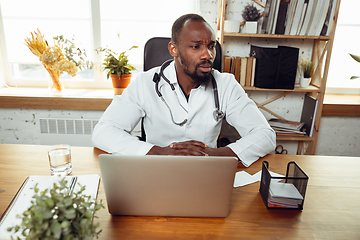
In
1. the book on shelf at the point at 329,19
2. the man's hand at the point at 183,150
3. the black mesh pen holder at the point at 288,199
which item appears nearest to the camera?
the black mesh pen holder at the point at 288,199

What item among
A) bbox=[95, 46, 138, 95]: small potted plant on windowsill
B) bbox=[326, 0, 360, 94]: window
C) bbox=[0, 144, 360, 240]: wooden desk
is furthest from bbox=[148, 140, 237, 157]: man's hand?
bbox=[326, 0, 360, 94]: window

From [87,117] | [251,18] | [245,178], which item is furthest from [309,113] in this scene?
[87,117]

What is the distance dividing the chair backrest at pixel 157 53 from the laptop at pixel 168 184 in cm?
98

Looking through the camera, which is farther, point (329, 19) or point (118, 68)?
point (118, 68)

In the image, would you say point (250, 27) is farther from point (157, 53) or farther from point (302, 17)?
point (157, 53)

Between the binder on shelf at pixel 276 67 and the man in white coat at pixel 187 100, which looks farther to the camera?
the binder on shelf at pixel 276 67

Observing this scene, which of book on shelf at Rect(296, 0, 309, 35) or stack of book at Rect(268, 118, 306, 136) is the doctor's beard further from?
stack of book at Rect(268, 118, 306, 136)

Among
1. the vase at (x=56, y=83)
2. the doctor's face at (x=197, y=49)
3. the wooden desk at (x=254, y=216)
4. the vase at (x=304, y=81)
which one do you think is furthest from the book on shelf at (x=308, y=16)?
the vase at (x=56, y=83)

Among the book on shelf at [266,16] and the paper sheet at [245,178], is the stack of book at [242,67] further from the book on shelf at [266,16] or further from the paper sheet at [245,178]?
the paper sheet at [245,178]

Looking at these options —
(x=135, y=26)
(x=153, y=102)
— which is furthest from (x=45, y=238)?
(x=135, y=26)

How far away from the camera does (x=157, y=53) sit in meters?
1.53

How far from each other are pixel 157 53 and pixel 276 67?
998 millimetres

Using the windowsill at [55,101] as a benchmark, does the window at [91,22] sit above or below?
above

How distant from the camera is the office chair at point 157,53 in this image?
1.49 m
